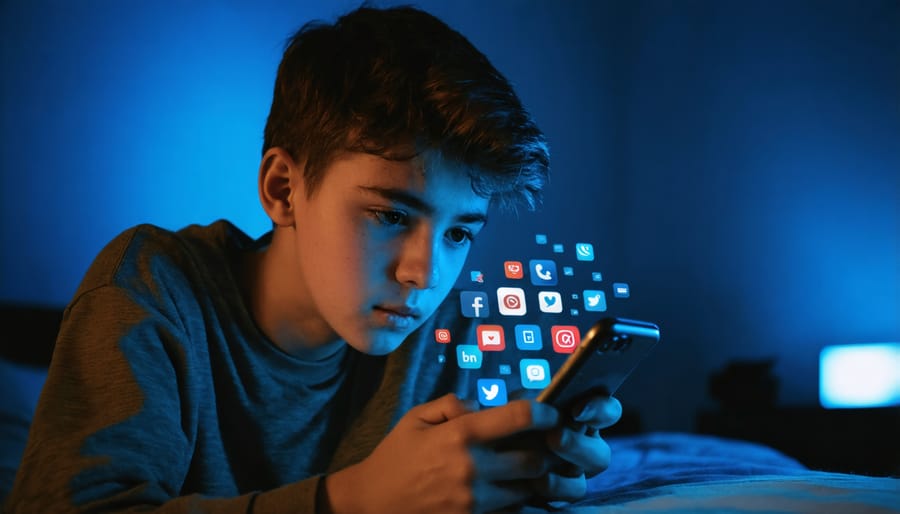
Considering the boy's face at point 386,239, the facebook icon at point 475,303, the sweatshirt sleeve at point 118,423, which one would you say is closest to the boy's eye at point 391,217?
the boy's face at point 386,239

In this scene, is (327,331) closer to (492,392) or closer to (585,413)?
(492,392)

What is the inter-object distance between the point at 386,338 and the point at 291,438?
0.22 meters

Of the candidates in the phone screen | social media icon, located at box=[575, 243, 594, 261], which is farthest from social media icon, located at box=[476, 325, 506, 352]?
social media icon, located at box=[575, 243, 594, 261]

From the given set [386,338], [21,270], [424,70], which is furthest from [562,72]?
[21,270]

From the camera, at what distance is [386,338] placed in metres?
0.68

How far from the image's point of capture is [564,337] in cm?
69

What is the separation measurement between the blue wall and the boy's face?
0.25ft

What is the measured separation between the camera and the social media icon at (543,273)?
0.69m

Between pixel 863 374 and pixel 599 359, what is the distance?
68.8 inches

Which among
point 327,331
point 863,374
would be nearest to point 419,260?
point 327,331

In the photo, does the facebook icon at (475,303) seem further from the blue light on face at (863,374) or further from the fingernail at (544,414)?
the blue light on face at (863,374)

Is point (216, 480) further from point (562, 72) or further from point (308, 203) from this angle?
point (562, 72)

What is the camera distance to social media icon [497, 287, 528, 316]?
691 mm

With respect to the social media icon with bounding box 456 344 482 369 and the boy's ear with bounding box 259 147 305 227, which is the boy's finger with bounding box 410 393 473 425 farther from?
the boy's ear with bounding box 259 147 305 227
